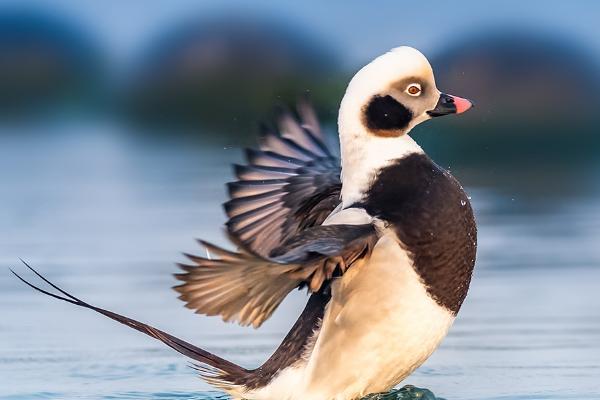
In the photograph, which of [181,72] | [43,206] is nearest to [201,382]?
[43,206]

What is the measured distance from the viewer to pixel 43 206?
541 inches

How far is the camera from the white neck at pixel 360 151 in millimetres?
6750

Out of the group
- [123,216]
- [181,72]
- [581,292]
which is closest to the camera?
[581,292]

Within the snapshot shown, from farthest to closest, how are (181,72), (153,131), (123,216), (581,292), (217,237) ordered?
(181,72)
(153,131)
(123,216)
(217,237)
(581,292)

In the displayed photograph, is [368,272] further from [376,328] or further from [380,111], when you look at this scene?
[380,111]

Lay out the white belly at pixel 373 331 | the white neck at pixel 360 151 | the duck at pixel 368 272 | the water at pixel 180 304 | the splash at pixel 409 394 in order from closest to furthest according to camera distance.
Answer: the duck at pixel 368 272 → the white belly at pixel 373 331 → the white neck at pixel 360 151 → the splash at pixel 409 394 → the water at pixel 180 304

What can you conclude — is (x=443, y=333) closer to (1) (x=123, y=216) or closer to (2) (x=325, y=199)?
(2) (x=325, y=199)

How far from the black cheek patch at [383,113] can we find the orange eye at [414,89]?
2.5 inches

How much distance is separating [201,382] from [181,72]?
65.6 ft

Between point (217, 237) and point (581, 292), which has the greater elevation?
point (217, 237)

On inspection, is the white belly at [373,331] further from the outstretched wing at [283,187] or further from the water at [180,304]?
the outstretched wing at [283,187]

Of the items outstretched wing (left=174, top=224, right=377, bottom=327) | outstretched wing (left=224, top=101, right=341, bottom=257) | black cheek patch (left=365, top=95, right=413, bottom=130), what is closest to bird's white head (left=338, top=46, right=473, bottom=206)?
black cheek patch (left=365, top=95, right=413, bottom=130)

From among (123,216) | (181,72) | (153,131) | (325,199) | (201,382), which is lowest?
(201,382)

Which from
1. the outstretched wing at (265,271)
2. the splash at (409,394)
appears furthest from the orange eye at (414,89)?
the splash at (409,394)
